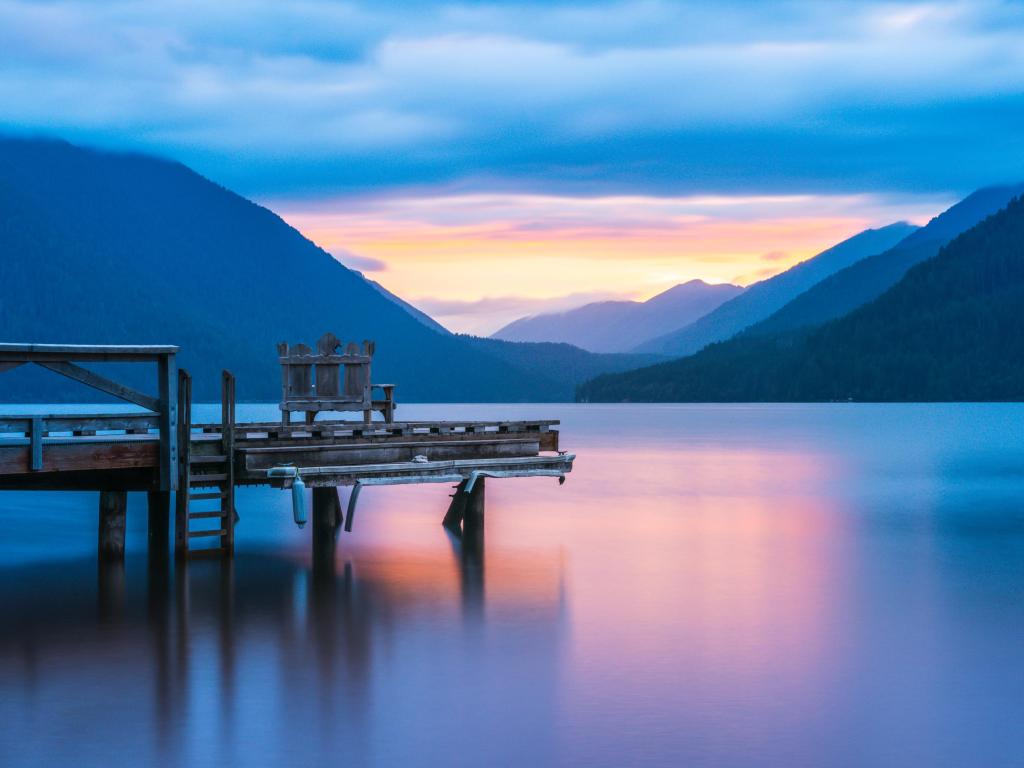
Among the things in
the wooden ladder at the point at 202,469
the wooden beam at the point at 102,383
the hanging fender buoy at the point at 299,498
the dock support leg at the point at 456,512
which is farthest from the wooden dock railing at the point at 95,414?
the dock support leg at the point at 456,512

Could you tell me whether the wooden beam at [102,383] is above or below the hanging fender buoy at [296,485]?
above

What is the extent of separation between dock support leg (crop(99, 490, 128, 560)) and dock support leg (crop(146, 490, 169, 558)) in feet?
2.90

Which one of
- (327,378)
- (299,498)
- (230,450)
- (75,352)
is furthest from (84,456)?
(327,378)

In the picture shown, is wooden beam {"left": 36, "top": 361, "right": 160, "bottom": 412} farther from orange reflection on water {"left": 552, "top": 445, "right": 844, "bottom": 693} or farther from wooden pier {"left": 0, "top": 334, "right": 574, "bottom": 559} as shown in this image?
orange reflection on water {"left": 552, "top": 445, "right": 844, "bottom": 693}

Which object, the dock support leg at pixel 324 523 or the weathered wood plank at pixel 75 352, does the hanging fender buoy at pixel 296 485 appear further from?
the dock support leg at pixel 324 523

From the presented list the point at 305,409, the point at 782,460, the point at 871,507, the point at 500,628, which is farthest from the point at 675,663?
the point at 782,460

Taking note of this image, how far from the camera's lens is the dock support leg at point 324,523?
35531 millimetres

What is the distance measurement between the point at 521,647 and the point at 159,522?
13436mm

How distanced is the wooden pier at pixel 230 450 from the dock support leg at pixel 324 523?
49mm

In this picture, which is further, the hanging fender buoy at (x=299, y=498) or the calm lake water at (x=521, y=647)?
the hanging fender buoy at (x=299, y=498)

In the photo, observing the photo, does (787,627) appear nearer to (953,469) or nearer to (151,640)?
(151,640)

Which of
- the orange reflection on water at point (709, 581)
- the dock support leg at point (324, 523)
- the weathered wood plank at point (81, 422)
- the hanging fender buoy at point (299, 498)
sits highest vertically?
the weathered wood plank at point (81, 422)

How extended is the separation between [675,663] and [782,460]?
244 ft

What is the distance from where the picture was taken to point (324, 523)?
3672 centimetres
